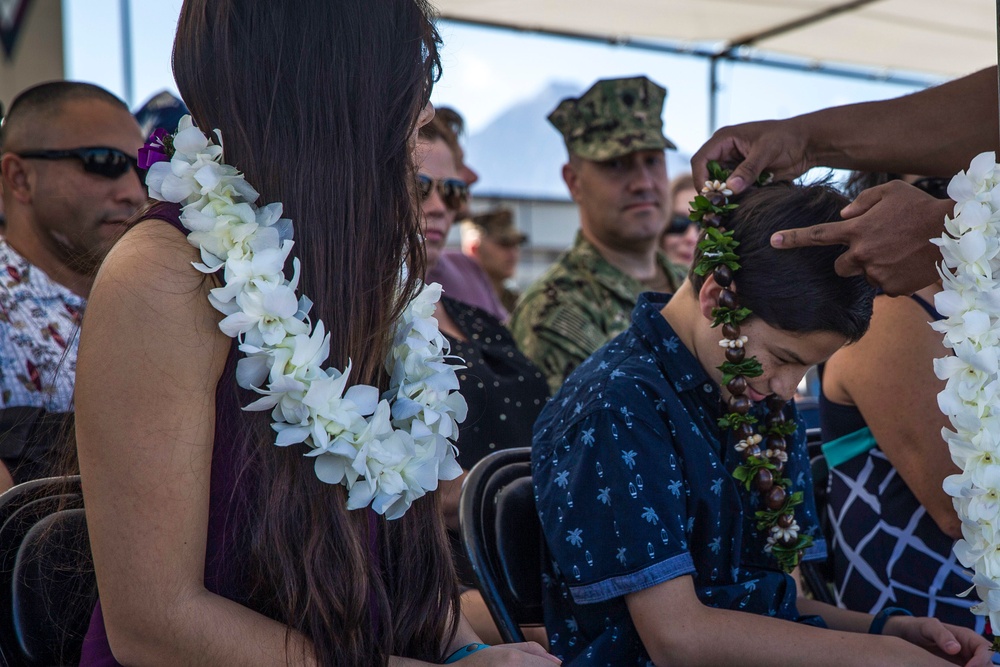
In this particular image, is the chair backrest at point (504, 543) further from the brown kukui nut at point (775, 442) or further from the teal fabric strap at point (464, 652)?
the brown kukui nut at point (775, 442)

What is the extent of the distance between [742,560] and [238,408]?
1.06 metres

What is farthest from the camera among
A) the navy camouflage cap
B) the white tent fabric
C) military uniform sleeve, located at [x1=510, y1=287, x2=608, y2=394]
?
the white tent fabric

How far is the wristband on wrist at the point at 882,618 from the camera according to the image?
75.2 inches

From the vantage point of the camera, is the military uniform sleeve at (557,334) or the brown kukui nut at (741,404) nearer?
the brown kukui nut at (741,404)

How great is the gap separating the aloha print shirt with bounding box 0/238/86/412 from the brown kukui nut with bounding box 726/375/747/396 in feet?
5.32

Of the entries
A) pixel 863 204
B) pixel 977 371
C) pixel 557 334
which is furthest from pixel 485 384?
pixel 977 371

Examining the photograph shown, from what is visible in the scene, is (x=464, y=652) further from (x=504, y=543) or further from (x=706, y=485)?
(x=706, y=485)

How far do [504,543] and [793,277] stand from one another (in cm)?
72

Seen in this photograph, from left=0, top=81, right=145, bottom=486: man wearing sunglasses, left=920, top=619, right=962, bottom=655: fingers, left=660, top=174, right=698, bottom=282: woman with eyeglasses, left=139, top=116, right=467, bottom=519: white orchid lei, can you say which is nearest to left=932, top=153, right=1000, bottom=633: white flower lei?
left=920, top=619, right=962, bottom=655: fingers

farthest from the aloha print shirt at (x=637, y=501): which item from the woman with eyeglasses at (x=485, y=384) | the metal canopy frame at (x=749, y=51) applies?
the metal canopy frame at (x=749, y=51)

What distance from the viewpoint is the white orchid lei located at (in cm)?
122

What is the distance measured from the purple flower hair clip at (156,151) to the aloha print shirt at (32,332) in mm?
1286

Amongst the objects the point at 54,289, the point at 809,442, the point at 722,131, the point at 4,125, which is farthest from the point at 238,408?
the point at 4,125

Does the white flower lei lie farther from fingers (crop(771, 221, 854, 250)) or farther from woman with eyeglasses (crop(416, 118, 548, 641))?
woman with eyeglasses (crop(416, 118, 548, 641))
